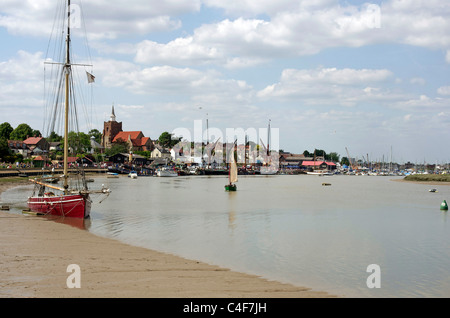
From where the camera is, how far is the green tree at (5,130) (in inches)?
6988

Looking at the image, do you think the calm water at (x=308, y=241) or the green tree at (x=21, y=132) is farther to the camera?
the green tree at (x=21, y=132)

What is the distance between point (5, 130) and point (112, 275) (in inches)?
7433

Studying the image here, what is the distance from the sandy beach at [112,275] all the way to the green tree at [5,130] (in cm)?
17655

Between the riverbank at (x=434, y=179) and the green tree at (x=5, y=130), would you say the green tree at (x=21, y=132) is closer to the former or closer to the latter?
the green tree at (x=5, y=130)

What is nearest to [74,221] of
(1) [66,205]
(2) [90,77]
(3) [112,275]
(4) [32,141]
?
(1) [66,205]

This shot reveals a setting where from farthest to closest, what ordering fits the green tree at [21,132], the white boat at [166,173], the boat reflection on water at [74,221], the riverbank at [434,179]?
the green tree at [21,132] → the white boat at [166,173] → the riverbank at [434,179] → the boat reflection on water at [74,221]

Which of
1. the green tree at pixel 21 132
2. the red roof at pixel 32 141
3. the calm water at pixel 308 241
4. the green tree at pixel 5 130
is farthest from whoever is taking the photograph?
the green tree at pixel 21 132

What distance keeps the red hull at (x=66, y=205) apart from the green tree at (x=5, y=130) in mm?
164375

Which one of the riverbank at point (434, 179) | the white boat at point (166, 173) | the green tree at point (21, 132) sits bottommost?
the riverbank at point (434, 179)

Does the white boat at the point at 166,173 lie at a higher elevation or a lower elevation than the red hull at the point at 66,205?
lower

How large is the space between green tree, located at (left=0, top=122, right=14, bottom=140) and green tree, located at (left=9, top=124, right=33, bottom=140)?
202cm

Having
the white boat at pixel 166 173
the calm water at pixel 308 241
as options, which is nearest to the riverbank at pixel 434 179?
the white boat at pixel 166 173

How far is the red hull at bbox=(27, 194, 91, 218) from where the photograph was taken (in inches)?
1316
